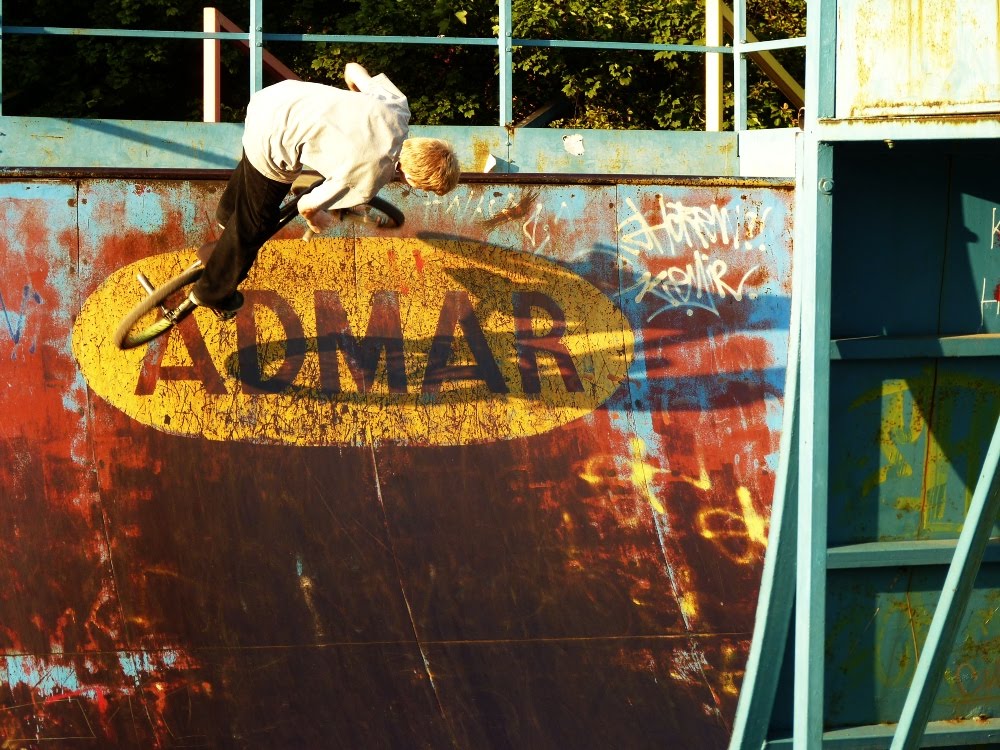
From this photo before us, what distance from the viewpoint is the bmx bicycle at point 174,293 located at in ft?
17.5

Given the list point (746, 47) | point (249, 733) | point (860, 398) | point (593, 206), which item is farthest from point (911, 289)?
point (746, 47)

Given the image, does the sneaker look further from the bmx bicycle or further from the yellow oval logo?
the yellow oval logo

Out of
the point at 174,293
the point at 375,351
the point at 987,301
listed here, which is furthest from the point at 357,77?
the point at 987,301

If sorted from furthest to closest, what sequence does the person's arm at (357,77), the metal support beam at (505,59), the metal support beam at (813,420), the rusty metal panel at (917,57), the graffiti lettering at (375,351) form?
the metal support beam at (505,59) → the graffiti lettering at (375,351) → the person's arm at (357,77) → the metal support beam at (813,420) → the rusty metal panel at (917,57)

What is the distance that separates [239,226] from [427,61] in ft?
34.9

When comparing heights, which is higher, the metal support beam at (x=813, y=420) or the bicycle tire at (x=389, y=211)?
the bicycle tire at (x=389, y=211)

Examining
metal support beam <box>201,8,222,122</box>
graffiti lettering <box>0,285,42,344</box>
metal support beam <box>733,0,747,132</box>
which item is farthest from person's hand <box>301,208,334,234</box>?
metal support beam <box>733,0,747,132</box>

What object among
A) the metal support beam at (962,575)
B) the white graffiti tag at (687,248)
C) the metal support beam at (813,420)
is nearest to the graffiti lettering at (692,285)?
the white graffiti tag at (687,248)

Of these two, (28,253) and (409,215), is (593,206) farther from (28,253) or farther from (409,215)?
(28,253)

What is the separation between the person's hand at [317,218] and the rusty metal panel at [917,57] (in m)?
2.03

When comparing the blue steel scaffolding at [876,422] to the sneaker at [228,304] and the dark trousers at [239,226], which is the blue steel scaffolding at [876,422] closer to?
the dark trousers at [239,226]

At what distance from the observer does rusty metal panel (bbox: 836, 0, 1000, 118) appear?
347cm

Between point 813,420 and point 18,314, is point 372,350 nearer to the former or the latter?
point 18,314

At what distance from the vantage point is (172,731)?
5289 millimetres
